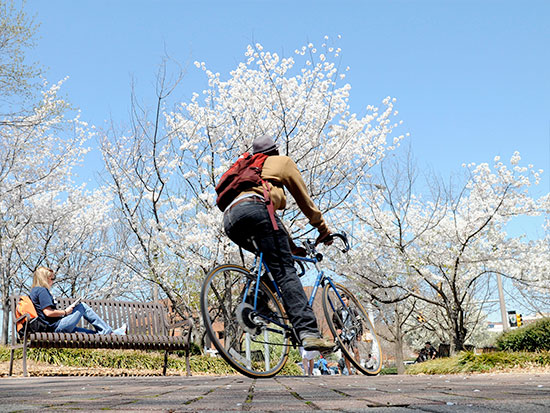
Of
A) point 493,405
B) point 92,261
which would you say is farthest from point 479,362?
point 92,261

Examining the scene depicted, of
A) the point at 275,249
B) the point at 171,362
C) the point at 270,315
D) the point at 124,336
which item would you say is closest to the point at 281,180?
the point at 275,249

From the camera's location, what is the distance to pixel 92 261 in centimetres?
2223

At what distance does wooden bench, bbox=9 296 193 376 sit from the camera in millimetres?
7312

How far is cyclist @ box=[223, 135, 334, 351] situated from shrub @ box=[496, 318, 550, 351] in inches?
401

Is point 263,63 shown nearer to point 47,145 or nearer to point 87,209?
point 47,145

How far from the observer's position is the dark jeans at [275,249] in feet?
11.9

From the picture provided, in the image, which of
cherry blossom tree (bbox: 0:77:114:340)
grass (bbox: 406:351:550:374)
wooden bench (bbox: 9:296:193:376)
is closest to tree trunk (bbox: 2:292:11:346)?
cherry blossom tree (bbox: 0:77:114:340)

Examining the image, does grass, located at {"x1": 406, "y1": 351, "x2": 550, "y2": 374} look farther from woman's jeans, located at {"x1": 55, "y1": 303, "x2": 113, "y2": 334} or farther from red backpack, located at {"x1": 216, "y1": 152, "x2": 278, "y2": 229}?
red backpack, located at {"x1": 216, "y1": 152, "x2": 278, "y2": 229}

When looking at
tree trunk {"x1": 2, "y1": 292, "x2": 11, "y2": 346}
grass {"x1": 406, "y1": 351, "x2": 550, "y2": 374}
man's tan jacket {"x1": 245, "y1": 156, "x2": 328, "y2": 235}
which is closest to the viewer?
man's tan jacket {"x1": 245, "y1": 156, "x2": 328, "y2": 235}

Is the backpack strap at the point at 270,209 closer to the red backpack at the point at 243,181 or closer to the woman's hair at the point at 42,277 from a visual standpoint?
the red backpack at the point at 243,181

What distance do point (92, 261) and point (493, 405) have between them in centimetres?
2228

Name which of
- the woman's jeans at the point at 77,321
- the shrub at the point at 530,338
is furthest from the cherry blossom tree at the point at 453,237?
the woman's jeans at the point at 77,321

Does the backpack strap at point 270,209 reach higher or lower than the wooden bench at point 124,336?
higher

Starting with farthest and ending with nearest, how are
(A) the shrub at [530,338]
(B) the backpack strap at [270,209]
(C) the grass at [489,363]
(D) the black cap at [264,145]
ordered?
(A) the shrub at [530,338] < (C) the grass at [489,363] < (D) the black cap at [264,145] < (B) the backpack strap at [270,209]
